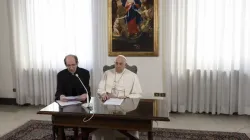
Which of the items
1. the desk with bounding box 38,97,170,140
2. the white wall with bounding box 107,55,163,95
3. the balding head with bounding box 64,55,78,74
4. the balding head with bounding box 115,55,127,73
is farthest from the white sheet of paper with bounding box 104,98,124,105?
the white wall with bounding box 107,55,163,95

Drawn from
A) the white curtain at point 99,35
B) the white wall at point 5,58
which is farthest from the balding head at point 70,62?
the white wall at point 5,58

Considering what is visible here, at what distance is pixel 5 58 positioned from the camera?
4.83m

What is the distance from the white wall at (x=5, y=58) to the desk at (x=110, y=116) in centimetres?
299

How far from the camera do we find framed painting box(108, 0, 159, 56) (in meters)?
4.08

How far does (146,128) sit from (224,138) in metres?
1.57

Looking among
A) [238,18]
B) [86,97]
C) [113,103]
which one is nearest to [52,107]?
[86,97]

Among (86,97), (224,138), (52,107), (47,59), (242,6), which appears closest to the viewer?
(52,107)

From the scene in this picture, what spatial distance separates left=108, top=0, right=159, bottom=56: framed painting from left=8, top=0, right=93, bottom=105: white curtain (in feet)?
1.40

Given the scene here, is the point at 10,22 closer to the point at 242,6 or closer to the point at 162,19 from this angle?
the point at 162,19

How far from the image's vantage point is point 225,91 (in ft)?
13.0

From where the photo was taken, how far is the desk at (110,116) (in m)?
2.06

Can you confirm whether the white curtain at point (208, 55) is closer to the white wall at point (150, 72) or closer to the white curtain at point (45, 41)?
the white wall at point (150, 72)

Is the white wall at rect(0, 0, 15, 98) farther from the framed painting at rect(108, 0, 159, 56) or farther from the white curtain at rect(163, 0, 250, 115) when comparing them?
the white curtain at rect(163, 0, 250, 115)

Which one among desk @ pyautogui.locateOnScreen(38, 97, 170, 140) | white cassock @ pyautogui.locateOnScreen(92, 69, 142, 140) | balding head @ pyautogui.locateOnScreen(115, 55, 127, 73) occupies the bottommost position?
desk @ pyautogui.locateOnScreen(38, 97, 170, 140)
